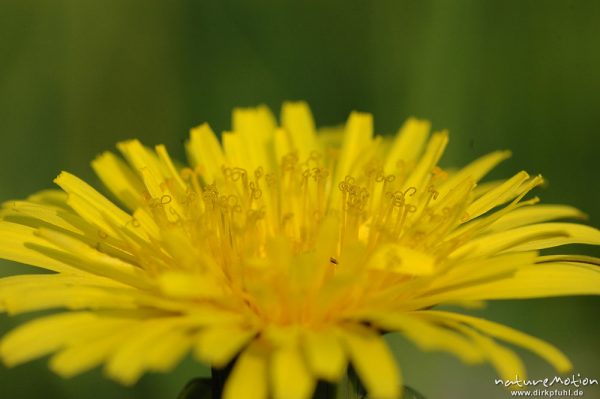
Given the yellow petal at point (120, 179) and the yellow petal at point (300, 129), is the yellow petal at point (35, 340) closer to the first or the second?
the yellow petal at point (120, 179)

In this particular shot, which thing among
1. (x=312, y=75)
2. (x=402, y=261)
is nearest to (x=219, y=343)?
(x=402, y=261)

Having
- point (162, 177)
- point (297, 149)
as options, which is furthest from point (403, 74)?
point (162, 177)

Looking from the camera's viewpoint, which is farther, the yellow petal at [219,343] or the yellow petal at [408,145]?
the yellow petal at [408,145]

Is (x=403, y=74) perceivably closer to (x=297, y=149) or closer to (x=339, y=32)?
(x=339, y=32)

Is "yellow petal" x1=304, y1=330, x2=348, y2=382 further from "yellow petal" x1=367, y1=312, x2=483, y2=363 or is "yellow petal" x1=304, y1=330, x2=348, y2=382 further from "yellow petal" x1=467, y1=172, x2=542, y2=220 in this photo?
"yellow petal" x1=467, y1=172, x2=542, y2=220

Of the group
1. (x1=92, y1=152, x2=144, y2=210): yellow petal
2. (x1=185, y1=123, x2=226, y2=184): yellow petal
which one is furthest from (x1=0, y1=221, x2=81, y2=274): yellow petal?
(x1=185, y1=123, x2=226, y2=184): yellow petal

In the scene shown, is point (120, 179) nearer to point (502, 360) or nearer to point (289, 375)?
point (289, 375)

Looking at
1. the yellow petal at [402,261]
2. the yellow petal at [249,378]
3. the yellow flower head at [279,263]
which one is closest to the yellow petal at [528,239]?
the yellow flower head at [279,263]
